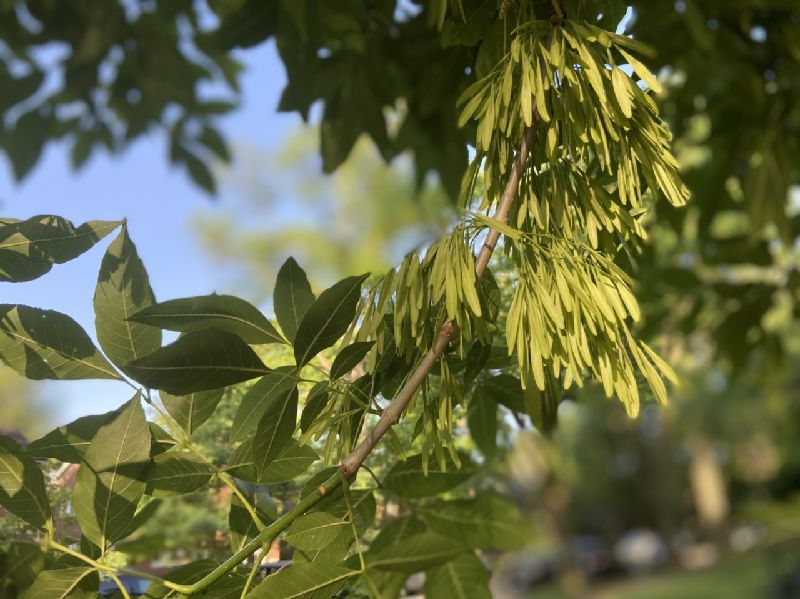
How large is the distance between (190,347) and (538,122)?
0.40 ft

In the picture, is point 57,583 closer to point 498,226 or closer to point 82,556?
point 82,556

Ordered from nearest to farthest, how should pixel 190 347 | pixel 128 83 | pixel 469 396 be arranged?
pixel 190 347
pixel 469 396
pixel 128 83

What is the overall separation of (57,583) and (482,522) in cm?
13

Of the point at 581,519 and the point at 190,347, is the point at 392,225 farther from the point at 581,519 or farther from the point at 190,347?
the point at 581,519

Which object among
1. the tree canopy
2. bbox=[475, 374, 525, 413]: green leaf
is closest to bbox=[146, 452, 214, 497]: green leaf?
the tree canopy

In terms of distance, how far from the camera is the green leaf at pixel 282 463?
25 cm

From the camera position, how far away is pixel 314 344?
22cm

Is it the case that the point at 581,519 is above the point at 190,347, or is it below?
below

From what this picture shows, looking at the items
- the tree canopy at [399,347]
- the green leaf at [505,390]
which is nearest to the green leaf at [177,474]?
the tree canopy at [399,347]

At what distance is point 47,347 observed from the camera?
0.24 metres

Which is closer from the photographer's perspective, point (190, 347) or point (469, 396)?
point (190, 347)

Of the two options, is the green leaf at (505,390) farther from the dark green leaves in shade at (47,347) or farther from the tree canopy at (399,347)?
the dark green leaves in shade at (47,347)

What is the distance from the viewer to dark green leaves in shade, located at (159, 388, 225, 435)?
25 centimetres

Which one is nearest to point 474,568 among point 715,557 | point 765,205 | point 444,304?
point 444,304
